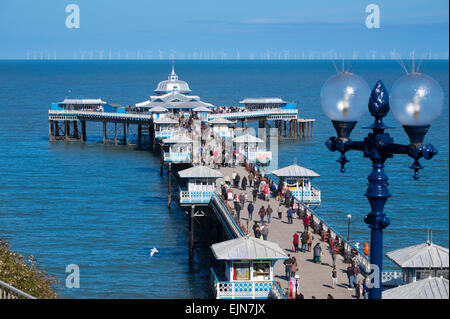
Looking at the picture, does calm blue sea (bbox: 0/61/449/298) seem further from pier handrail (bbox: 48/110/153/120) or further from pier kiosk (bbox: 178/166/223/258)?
pier handrail (bbox: 48/110/153/120)

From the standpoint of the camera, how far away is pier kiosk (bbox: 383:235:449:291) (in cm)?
1989

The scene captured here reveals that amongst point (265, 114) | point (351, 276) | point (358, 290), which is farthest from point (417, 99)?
point (265, 114)

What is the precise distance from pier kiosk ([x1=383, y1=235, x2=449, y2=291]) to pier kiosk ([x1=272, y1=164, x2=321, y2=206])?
1425 cm

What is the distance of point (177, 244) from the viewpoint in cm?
3688

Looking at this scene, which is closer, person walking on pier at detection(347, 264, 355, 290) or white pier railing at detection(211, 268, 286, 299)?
person walking on pier at detection(347, 264, 355, 290)

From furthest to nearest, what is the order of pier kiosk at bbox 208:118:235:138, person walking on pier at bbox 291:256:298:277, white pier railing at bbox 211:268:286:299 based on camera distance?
pier kiosk at bbox 208:118:235:138, person walking on pier at bbox 291:256:298:277, white pier railing at bbox 211:268:286:299

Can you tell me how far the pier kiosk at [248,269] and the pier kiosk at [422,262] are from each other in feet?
11.8

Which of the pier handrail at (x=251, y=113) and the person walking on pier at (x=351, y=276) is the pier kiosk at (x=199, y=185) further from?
the pier handrail at (x=251, y=113)

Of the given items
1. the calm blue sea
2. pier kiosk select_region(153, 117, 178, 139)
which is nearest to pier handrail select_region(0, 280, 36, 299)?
the calm blue sea

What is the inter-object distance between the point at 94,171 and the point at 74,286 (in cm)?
3274

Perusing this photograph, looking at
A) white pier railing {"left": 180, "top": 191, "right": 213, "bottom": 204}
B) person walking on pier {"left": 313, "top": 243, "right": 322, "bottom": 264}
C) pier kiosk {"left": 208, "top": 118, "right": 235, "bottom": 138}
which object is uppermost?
pier kiosk {"left": 208, "top": 118, "right": 235, "bottom": 138}

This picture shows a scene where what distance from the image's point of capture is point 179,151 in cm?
4966
